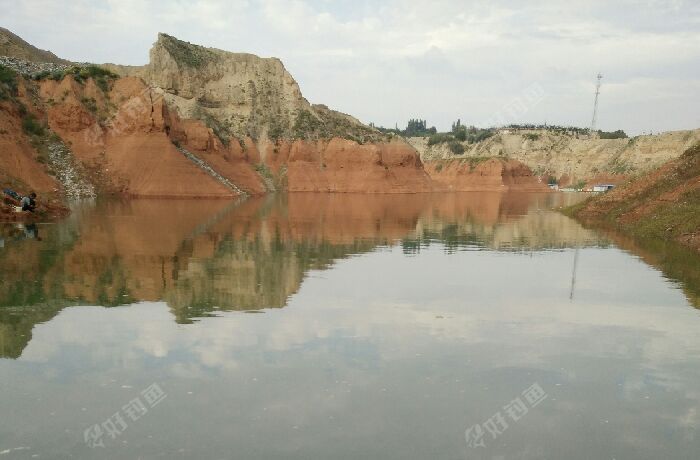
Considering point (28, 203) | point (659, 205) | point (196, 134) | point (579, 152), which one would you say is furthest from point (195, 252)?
point (579, 152)

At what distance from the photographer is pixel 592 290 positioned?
61.0ft

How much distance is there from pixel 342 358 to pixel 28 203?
33.3 m

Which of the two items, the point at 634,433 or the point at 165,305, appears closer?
the point at 634,433

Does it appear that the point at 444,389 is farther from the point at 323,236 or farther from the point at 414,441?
the point at 323,236

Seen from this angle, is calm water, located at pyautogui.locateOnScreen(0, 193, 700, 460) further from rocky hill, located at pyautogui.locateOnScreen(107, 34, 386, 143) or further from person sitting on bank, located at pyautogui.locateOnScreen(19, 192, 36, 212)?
rocky hill, located at pyautogui.locateOnScreen(107, 34, 386, 143)

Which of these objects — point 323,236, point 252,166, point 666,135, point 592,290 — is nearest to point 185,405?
point 592,290

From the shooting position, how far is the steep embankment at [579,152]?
463 ft

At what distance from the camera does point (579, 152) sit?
6629 inches

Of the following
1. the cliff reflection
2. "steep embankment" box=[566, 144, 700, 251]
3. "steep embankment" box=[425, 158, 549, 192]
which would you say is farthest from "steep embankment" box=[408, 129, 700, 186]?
the cliff reflection

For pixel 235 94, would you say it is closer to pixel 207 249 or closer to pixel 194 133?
pixel 194 133

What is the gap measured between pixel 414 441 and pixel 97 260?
17.3 m

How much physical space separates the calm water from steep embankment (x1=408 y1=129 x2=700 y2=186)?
115m

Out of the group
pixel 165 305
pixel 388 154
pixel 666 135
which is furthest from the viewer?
pixel 666 135

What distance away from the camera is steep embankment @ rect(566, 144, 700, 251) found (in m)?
31.8
